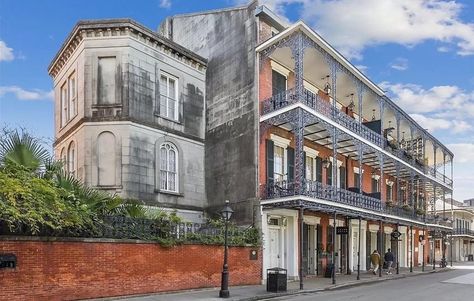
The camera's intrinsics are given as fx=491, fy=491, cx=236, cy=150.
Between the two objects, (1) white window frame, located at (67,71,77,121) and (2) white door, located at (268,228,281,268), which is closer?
(1) white window frame, located at (67,71,77,121)

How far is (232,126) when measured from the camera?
2147 cm

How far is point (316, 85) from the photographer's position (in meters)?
25.0

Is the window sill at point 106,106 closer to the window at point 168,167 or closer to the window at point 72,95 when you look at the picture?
the window at point 72,95

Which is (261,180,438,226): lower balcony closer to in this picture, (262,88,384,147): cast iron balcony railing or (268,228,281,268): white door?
(268,228,281,268): white door

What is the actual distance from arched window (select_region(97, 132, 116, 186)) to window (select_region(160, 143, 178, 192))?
219 centimetres

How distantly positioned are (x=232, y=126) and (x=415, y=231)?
78.0 ft

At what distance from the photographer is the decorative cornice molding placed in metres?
18.8

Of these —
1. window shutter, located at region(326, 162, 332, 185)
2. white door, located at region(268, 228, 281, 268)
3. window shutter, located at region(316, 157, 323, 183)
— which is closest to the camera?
white door, located at region(268, 228, 281, 268)

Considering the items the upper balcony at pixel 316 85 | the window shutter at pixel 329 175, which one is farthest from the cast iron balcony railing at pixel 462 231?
the window shutter at pixel 329 175

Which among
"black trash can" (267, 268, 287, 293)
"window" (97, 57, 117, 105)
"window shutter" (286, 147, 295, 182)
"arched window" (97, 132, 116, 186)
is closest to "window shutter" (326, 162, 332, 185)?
"window shutter" (286, 147, 295, 182)

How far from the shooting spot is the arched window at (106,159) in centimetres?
1836

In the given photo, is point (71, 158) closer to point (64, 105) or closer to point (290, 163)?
point (64, 105)

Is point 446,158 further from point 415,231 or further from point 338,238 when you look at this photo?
point 338,238

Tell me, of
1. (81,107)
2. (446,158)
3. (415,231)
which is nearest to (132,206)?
(81,107)
